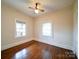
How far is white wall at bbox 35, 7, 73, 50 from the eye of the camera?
417 cm

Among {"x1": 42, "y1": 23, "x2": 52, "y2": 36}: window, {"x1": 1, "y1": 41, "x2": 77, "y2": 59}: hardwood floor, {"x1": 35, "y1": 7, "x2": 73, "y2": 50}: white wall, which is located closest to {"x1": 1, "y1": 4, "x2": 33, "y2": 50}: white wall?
{"x1": 1, "y1": 41, "x2": 77, "y2": 59}: hardwood floor

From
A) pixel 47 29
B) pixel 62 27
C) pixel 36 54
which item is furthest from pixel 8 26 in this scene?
pixel 62 27

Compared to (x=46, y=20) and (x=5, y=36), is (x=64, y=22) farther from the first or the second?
(x=5, y=36)

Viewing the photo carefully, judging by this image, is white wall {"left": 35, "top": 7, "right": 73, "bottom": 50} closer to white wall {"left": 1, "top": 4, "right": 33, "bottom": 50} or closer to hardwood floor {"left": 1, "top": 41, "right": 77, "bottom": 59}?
hardwood floor {"left": 1, "top": 41, "right": 77, "bottom": 59}

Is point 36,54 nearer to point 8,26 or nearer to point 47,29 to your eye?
point 8,26

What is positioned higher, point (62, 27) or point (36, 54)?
point (62, 27)

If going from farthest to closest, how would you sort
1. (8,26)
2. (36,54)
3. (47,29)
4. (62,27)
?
(47,29) → (62,27) → (8,26) → (36,54)

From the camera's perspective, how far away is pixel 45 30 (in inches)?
229

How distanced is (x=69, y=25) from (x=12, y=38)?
12.6 ft

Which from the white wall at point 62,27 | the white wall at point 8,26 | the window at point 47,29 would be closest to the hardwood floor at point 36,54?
the white wall at point 8,26

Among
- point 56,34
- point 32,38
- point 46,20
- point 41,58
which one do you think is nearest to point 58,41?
point 56,34

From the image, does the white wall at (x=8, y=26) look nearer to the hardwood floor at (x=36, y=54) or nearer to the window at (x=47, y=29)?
the hardwood floor at (x=36, y=54)

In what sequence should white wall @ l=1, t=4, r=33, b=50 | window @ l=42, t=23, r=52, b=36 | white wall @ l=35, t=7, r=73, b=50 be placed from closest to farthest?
1. white wall @ l=1, t=4, r=33, b=50
2. white wall @ l=35, t=7, r=73, b=50
3. window @ l=42, t=23, r=52, b=36

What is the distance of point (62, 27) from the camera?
4.56 metres
